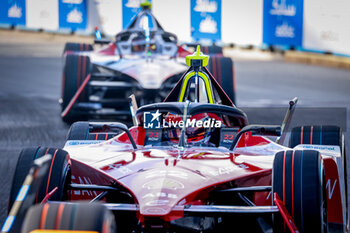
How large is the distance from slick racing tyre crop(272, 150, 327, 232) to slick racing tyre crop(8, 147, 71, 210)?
1.30 meters

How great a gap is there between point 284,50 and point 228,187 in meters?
17.1

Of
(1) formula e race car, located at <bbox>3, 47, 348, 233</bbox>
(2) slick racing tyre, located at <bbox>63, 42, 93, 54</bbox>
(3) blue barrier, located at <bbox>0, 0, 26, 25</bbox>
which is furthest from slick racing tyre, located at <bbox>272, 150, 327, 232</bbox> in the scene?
(3) blue barrier, located at <bbox>0, 0, 26, 25</bbox>

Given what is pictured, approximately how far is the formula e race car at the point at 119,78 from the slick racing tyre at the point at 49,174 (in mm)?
5465

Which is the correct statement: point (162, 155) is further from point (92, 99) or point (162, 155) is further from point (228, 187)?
point (92, 99)

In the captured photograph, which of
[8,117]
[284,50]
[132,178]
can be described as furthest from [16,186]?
[284,50]

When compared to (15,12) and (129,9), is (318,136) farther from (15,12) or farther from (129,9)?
(15,12)

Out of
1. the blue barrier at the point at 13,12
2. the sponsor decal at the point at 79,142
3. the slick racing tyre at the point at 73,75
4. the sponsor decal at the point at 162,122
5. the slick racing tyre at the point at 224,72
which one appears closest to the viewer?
the sponsor decal at the point at 162,122

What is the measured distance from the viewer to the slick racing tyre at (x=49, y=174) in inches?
183

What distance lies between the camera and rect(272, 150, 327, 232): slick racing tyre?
4.41m

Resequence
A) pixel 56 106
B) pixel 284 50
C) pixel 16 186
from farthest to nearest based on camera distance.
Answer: pixel 284 50
pixel 56 106
pixel 16 186

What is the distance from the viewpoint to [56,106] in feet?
41.8

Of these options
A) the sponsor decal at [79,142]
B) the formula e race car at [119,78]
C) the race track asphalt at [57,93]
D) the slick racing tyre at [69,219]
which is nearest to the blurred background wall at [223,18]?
the race track asphalt at [57,93]

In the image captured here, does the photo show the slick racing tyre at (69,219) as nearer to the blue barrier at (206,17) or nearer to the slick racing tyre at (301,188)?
the slick racing tyre at (301,188)

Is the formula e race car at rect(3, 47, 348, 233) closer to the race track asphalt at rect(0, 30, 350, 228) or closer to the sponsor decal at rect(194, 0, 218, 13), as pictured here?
the race track asphalt at rect(0, 30, 350, 228)
